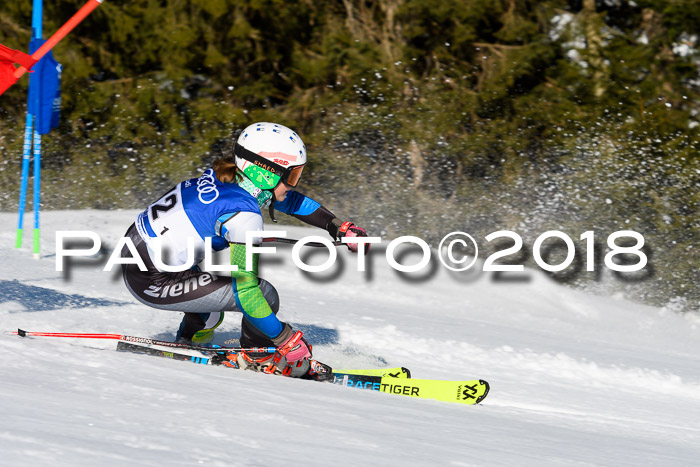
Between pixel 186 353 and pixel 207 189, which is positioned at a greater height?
pixel 207 189

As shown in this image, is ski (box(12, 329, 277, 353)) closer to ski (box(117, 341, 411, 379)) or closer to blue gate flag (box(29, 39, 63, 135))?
ski (box(117, 341, 411, 379))

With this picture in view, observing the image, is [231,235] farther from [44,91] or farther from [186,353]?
[44,91]

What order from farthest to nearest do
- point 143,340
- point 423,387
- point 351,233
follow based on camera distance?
point 351,233 → point 423,387 → point 143,340

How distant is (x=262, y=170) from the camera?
11.0 feet

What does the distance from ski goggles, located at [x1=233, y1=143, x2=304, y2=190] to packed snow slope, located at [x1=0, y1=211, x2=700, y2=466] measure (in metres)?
0.82

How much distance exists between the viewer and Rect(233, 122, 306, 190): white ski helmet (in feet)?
11.0

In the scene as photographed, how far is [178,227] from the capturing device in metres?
3.30

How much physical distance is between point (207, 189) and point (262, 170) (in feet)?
0.82

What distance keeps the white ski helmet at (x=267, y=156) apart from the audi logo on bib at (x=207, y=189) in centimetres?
14

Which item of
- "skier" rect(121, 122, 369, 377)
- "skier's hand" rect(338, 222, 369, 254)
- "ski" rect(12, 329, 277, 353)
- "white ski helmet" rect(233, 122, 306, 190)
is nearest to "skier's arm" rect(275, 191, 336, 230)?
"skier's hand" rect(338, 222, 369, 254)

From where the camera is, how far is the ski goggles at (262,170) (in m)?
3.37

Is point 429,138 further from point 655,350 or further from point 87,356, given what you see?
point 87,356

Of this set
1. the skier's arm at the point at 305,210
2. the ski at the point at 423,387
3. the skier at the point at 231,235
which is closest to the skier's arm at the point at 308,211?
the skier's arm at the point at 305,210

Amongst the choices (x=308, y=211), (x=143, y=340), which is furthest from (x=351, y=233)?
(x=143, y=340)
